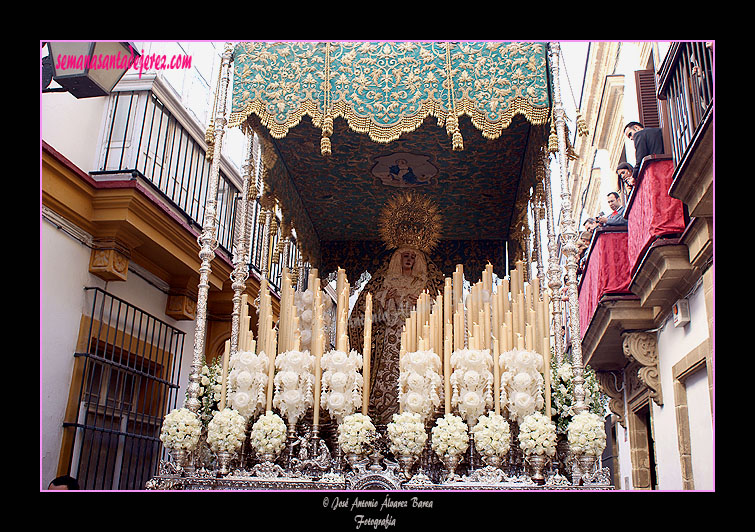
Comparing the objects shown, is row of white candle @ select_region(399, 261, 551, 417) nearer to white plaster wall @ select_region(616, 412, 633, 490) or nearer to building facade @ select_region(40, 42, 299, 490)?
building facade @ select_region(40, 42, 299, 490)

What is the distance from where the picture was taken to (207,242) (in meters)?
4.75

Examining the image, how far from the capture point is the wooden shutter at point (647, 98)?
29.0 feet

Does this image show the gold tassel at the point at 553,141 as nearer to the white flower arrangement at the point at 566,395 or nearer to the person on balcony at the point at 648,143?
the white flower arrangement at the point at 566,395

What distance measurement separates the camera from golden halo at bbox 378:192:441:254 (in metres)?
6.89

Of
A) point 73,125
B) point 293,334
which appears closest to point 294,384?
point 293,334

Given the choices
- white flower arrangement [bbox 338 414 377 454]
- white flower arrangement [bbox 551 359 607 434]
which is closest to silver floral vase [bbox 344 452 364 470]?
white flower arrangement [bbox 338 414 377 454]

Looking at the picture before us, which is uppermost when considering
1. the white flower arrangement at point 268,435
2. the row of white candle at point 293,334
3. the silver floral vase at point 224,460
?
the row of white candle at point 293,334

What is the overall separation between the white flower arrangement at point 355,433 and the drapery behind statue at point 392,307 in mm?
2103

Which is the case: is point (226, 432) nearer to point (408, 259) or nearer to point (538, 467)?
point (538, 467)

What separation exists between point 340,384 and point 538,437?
125cm

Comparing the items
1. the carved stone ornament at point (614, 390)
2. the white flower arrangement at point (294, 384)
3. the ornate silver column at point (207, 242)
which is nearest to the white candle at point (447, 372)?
the white flower arrangement at point (294, 384)

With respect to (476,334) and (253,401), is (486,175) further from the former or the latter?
(253,401)

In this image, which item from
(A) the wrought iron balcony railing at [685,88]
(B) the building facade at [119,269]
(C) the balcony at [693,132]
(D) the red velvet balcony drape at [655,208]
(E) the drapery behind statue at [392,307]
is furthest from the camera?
(E) the drapery behind statue at [392,307]

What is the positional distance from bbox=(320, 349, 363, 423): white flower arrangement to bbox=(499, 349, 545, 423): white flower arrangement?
93cm
